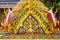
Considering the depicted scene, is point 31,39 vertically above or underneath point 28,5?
underneath

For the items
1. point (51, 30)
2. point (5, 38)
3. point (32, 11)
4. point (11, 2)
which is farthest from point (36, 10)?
point (11, 2)

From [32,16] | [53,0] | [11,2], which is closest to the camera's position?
[32,16]

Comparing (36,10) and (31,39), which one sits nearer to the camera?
(31,39)

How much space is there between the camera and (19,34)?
189cm

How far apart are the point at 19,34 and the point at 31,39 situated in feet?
0.52

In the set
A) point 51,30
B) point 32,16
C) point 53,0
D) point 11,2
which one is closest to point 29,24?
point 32,16

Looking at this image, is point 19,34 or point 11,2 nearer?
point 19,34

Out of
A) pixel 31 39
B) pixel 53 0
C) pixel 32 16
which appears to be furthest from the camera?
pixel 53 0

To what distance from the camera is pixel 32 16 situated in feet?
6.18

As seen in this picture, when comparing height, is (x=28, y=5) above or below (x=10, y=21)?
above

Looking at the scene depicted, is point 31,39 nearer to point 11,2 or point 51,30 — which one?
point 51,30

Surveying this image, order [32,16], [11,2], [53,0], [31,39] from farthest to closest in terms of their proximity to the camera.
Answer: [11,2] < [53,0] < [32,16] < [31,39]

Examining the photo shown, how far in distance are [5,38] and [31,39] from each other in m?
0.22

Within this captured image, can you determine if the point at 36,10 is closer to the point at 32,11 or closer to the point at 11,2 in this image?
the point at 32,11
